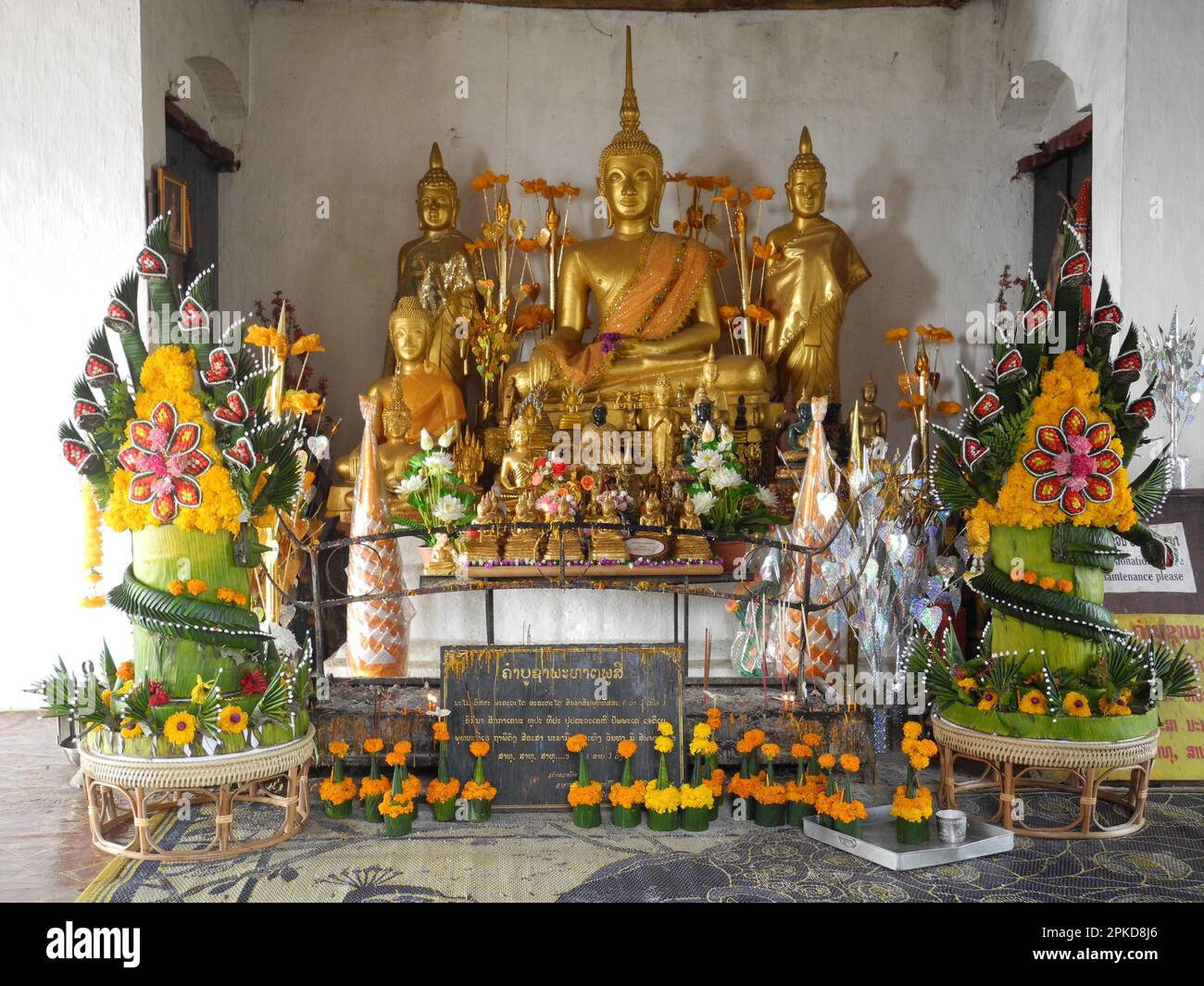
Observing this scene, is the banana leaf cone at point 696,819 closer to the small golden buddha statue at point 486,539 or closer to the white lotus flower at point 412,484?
the small golden buddha statue at point 486,539

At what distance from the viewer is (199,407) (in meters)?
3.72

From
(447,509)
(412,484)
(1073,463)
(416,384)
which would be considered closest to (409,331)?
(416,384)

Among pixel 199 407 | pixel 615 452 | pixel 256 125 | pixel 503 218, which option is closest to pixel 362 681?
pixel 199 407

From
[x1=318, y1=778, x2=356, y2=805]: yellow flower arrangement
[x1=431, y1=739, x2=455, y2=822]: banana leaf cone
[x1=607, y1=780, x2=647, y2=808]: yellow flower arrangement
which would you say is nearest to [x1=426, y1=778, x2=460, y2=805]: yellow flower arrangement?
[x1=431, y1=739, x2=455, y2=822]: banana leaf cone

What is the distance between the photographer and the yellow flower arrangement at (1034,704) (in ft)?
12.4

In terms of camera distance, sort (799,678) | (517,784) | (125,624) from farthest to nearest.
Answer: (125,624), (799,678), (517,784)

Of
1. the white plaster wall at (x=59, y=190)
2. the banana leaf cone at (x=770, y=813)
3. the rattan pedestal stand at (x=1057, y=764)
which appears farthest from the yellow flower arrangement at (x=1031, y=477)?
the white plaster wall at (x=59, y=190)

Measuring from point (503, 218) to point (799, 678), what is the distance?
12.6 feet

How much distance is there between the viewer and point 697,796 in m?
3.85

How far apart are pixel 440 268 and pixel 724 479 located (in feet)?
7.39

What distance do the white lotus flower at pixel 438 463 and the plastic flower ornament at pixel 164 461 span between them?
79.7 inches

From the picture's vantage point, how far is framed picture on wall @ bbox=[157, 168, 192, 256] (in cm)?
588

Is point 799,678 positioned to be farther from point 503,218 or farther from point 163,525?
point 503,218

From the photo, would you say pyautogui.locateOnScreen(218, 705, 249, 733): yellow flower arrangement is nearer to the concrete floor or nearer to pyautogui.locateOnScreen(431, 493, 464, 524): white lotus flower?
the concrete floor
